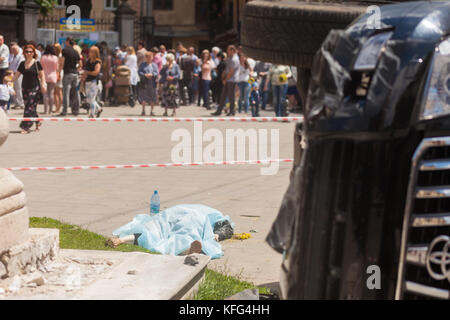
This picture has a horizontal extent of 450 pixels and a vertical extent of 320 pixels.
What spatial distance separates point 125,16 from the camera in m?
41.1

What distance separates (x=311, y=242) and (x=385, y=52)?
22.5 inches

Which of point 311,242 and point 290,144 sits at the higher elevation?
point 311,242

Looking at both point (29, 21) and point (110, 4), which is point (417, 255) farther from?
point (110, 4)

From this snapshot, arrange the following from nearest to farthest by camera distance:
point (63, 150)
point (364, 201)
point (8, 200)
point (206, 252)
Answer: point (364, 201)
point (8, 200)
point (206, 252)
point (63, 150)

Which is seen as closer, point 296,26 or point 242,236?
point 296,26

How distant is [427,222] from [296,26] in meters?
2.18

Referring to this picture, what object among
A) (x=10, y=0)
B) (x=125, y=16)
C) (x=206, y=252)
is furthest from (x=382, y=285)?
(x=125, y=16)

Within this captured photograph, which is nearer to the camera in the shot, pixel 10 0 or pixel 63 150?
pixel 63 150

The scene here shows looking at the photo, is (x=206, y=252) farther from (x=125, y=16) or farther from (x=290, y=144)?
(x=125, y=16)

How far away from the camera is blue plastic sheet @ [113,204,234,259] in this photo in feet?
19.3

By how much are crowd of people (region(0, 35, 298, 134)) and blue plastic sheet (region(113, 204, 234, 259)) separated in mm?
9719

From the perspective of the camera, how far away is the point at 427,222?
7.17 feet

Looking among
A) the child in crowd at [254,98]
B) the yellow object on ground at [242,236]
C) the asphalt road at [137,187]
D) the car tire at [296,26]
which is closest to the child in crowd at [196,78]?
the child in crowd at [254,98]

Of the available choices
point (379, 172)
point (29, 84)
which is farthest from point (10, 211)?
point (29, 84)
